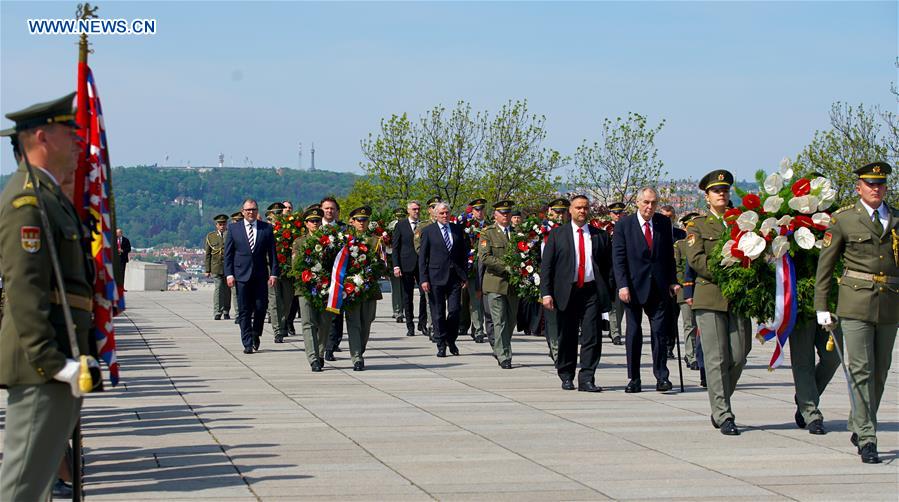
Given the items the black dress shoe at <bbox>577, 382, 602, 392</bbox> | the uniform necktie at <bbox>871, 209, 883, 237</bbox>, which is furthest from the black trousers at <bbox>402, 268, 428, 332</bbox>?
the uniform necktie at <bbox>871, 209, 883, 237</bbox>

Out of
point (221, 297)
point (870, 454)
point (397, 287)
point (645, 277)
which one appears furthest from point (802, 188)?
point (221, 297)

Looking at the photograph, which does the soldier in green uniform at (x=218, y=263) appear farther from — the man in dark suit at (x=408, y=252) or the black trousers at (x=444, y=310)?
the black trousers at (x=444, y=310)

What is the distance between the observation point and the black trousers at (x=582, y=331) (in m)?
14.4

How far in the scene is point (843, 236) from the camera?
9.95 metres

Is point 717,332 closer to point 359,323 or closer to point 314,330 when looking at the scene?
point 359,323

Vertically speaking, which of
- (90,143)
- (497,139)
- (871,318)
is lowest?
(871,318)

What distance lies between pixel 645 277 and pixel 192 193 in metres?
131

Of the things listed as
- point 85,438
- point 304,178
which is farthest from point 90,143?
point 304,178

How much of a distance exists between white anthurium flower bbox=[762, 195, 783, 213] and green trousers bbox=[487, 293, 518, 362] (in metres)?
6.54

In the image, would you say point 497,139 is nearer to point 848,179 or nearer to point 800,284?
point 848,179

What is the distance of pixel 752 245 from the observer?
10.9m

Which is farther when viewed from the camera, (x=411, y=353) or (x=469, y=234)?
(x=469, y=234)

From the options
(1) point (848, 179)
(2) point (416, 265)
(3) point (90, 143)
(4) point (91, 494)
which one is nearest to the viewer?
(3) point (90, 143)

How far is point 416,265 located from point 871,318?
46.3 ft
